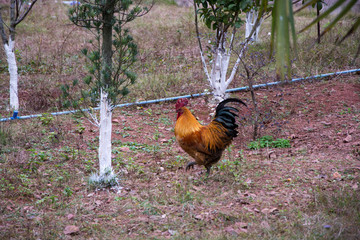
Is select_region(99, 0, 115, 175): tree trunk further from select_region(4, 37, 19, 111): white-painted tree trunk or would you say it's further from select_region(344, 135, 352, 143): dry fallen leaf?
select_region(344, 135, 352, 143): dry fallen leaf

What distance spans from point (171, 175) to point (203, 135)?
2.61 ft

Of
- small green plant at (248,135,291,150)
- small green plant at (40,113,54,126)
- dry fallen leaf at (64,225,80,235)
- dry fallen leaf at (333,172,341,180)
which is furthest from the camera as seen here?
small green plant at (40,113,54,126)

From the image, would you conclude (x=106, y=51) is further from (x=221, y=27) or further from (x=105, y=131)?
(x=221, y=27)

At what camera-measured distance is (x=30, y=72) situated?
33.6 feet

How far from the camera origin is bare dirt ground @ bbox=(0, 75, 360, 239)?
359 cm

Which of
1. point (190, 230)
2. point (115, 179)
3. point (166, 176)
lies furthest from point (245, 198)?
point (115, 179)

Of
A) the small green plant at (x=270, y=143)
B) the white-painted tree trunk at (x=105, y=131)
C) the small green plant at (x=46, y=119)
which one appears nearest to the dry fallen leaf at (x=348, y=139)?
the small green plant at (x=270, y=143)

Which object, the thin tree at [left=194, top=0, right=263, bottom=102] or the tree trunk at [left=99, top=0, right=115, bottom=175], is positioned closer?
the tree trunk at [left=99, top=0, right=115, bottom=175]

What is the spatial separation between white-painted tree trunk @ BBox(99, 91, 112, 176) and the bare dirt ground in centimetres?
40

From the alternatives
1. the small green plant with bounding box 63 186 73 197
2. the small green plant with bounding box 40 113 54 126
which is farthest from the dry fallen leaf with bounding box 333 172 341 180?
the small green plant with bounding box 40 113 54 126

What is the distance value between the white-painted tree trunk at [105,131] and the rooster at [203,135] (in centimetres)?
107

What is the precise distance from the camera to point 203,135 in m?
5.17

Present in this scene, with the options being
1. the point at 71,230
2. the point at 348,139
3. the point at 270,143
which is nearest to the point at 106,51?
the point at 71,230

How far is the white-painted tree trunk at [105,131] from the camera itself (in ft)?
14.9
